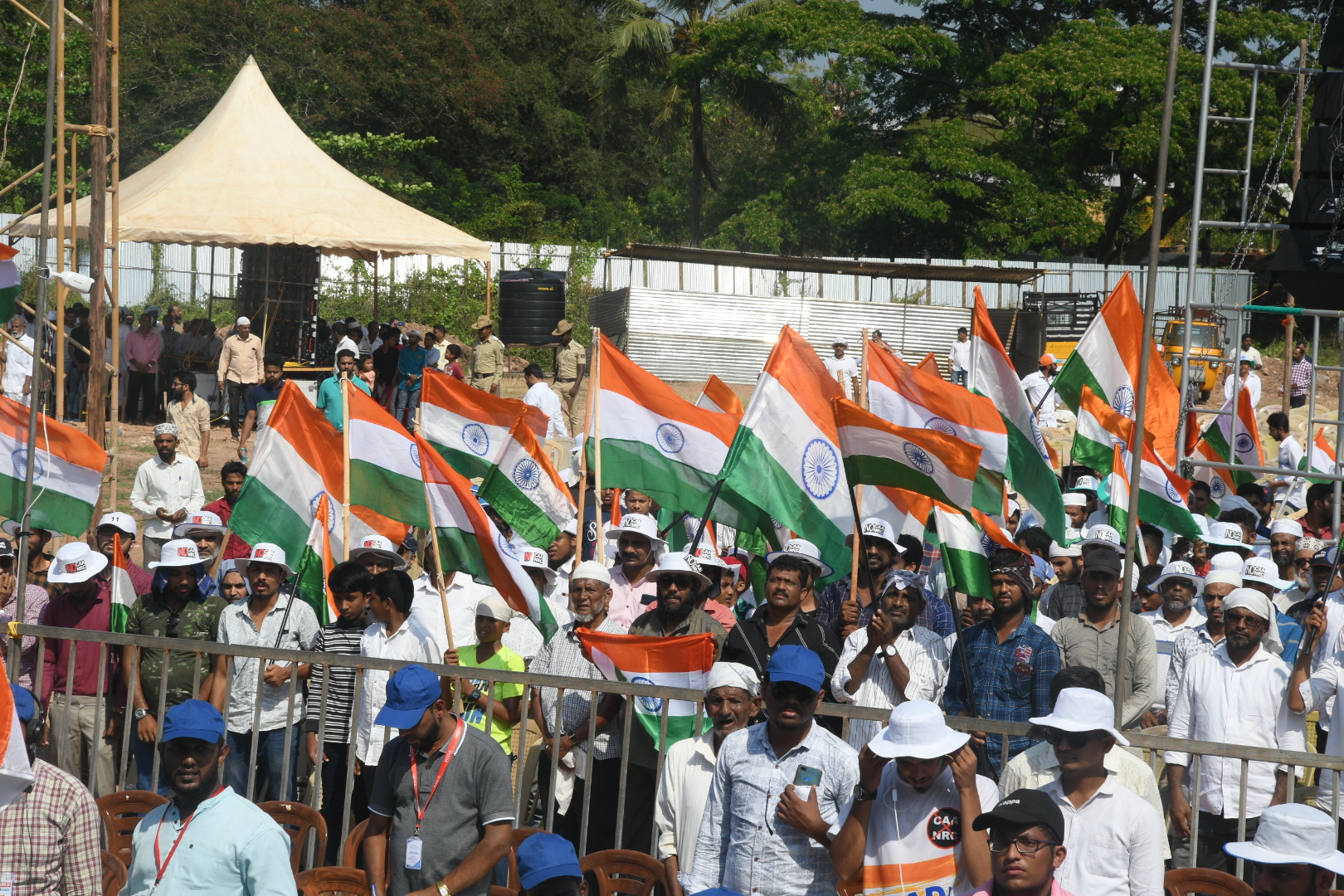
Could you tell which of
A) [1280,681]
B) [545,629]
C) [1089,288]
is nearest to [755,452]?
[545,629]

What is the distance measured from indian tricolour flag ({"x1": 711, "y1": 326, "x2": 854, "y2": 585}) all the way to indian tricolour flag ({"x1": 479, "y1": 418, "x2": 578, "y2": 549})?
1.17 meters

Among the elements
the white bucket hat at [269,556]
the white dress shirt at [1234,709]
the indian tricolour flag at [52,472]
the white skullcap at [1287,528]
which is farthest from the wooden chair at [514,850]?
the white skullcap at [1287,528]

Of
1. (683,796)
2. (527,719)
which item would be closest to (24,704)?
(527,719)

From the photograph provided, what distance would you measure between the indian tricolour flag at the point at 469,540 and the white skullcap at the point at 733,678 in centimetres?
207

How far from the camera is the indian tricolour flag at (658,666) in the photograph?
19.5 ft

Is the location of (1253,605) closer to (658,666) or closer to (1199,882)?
(1199,882)

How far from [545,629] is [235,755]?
5.52ft

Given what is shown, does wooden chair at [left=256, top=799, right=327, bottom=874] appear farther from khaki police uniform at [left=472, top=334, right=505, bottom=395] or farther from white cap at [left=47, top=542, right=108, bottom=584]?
khaki police uniform at [left=472, top=334, right=505, bottom=395]

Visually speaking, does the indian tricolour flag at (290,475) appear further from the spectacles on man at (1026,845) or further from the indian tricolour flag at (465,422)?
the spectacles on man at (1026,845)

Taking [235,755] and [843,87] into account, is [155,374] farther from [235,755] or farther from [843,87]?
[843,87]

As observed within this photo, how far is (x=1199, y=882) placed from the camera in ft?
16.6

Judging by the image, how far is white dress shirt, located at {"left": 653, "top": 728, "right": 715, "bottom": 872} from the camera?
17.8 ft

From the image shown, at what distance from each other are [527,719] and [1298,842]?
10.4 ft

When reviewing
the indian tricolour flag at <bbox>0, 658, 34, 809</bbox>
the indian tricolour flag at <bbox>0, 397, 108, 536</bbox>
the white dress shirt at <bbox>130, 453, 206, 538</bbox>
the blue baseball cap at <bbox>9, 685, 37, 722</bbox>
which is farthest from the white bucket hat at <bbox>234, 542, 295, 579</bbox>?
the white dress shirt at <bbox>130, 453, 206, 538</bbox>
